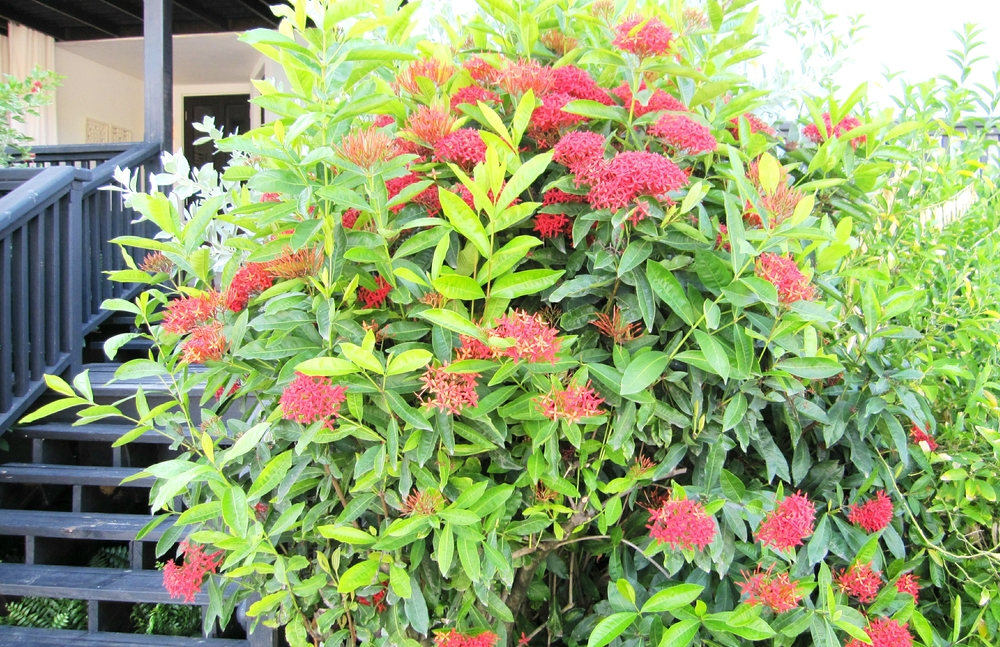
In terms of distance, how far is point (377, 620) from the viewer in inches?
40.7

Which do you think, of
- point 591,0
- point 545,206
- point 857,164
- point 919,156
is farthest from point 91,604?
point 919,156

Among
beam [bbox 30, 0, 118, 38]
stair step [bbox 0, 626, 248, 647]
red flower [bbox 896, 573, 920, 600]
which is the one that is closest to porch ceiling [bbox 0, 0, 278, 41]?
beam [bbox 30, 0, 118, 38]

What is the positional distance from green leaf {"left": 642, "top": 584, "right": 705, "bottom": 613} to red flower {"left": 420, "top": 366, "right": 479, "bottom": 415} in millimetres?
411

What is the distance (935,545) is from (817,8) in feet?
4.45

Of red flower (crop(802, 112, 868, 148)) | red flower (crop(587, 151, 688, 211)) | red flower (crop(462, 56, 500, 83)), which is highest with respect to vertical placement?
red flower (crop(462, 56, 500, 83))

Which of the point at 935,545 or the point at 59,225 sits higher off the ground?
the point at 59,225

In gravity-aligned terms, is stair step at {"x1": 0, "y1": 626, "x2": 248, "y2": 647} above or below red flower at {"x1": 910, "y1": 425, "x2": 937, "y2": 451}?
below

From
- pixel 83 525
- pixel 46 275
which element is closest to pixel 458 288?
pixel 83 525

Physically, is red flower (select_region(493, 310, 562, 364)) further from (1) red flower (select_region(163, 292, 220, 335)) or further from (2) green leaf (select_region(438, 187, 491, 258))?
(1) red flower (select_region(163, 292, 220, 335))

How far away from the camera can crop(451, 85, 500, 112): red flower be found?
1.04m

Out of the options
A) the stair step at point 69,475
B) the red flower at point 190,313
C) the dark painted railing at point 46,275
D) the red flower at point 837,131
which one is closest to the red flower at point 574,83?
the red flower at point 837,131

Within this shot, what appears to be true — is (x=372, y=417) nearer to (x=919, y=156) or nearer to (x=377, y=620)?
(x=377, y=620)

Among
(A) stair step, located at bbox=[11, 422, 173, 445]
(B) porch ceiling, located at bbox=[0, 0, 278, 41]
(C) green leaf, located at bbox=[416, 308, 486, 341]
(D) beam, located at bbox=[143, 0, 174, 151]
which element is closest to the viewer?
(C) green leaf, located at bbox=[416, 308, 486, 341]

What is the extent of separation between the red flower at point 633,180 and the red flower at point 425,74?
34cm
